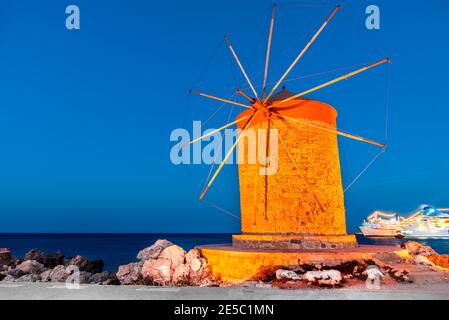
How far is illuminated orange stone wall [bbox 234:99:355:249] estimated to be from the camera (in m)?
13.6

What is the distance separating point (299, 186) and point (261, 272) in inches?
146

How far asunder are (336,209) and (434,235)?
202ft

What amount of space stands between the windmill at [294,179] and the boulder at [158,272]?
284cm

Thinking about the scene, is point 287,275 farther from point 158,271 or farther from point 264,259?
point 158,271

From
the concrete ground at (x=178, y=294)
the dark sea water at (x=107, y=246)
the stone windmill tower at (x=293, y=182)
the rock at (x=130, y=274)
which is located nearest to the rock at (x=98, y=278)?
the rock at (x=130, y=274)

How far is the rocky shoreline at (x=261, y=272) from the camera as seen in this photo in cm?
943

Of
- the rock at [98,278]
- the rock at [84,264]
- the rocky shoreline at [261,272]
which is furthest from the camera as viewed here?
the rock at [84,264]

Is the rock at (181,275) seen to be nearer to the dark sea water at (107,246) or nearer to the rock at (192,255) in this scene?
the rock at (192,255)

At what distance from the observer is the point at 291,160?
13.7 meters

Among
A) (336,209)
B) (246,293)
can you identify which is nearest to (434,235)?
(336,209)

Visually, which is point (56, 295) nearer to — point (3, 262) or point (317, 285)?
point (317, 285)

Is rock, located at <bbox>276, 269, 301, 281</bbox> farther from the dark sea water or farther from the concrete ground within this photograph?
the dark sea water

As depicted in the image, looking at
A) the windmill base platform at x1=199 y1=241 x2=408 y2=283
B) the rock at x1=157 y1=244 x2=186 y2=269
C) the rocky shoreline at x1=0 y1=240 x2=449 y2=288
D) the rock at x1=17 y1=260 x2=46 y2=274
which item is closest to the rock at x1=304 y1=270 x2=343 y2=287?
the rocky shoreline at x1=0 y1=240 x2=449 y2=288
